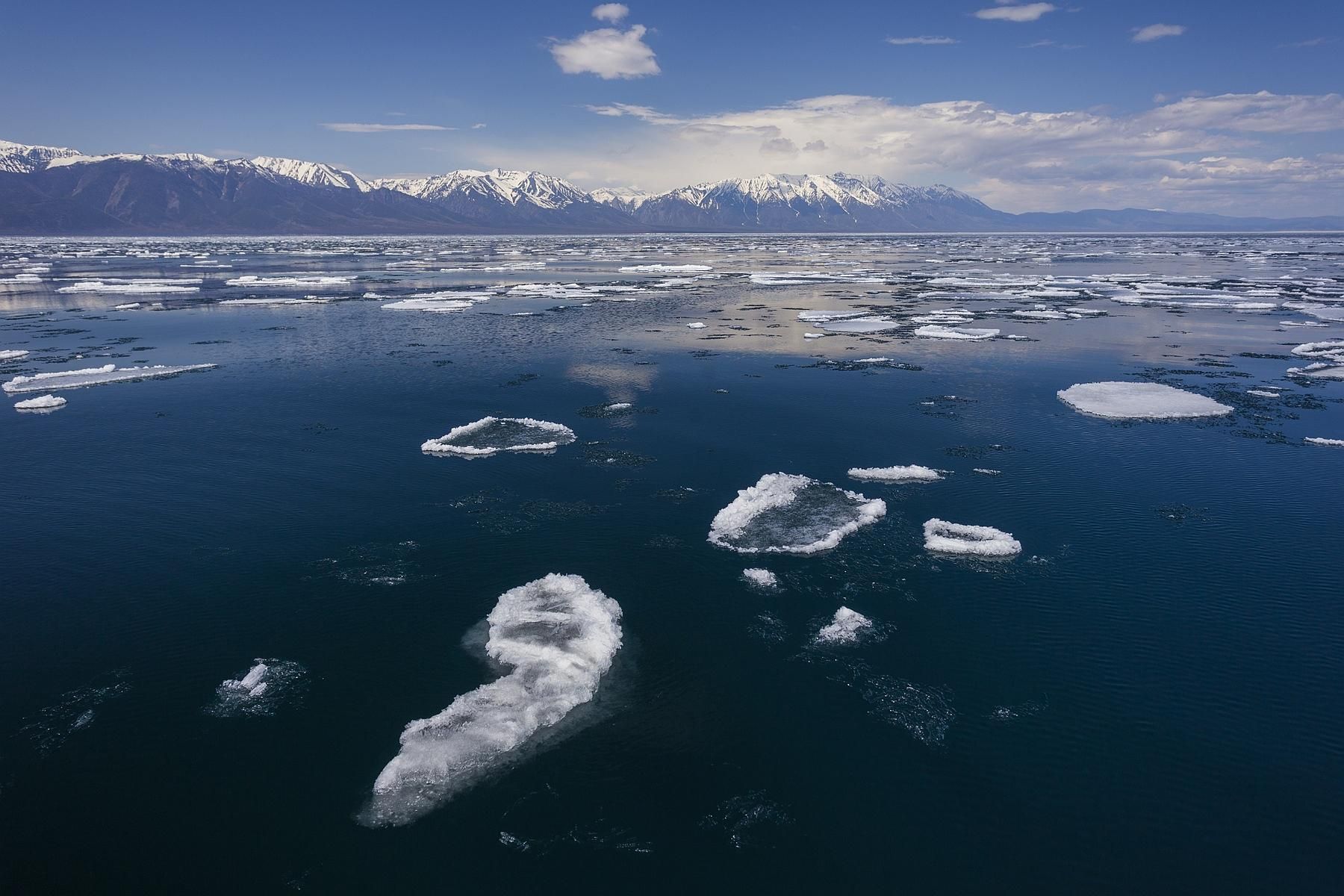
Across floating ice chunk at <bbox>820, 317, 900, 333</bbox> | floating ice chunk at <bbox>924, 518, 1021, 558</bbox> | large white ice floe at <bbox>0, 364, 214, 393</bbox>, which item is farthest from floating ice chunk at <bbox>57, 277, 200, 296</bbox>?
floating ice chunk at <bbox>924, 518, 1021, 558</bbox>

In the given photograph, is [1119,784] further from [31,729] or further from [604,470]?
[31,729]

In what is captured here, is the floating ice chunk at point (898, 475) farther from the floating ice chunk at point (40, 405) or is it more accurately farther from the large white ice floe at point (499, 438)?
the floating ice chunk at point (40, 405)

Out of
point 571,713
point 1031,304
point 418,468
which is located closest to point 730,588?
point 571,713

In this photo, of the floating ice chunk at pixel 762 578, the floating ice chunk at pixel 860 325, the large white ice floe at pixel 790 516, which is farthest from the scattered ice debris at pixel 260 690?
the floating ice chunk at pixel 860 325

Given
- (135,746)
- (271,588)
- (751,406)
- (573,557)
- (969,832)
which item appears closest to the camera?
(969,832)

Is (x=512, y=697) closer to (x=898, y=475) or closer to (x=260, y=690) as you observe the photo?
(x=260, y=690)

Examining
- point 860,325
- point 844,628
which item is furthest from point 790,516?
point 860,325

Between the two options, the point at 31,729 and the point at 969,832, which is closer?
the point at 969,832
